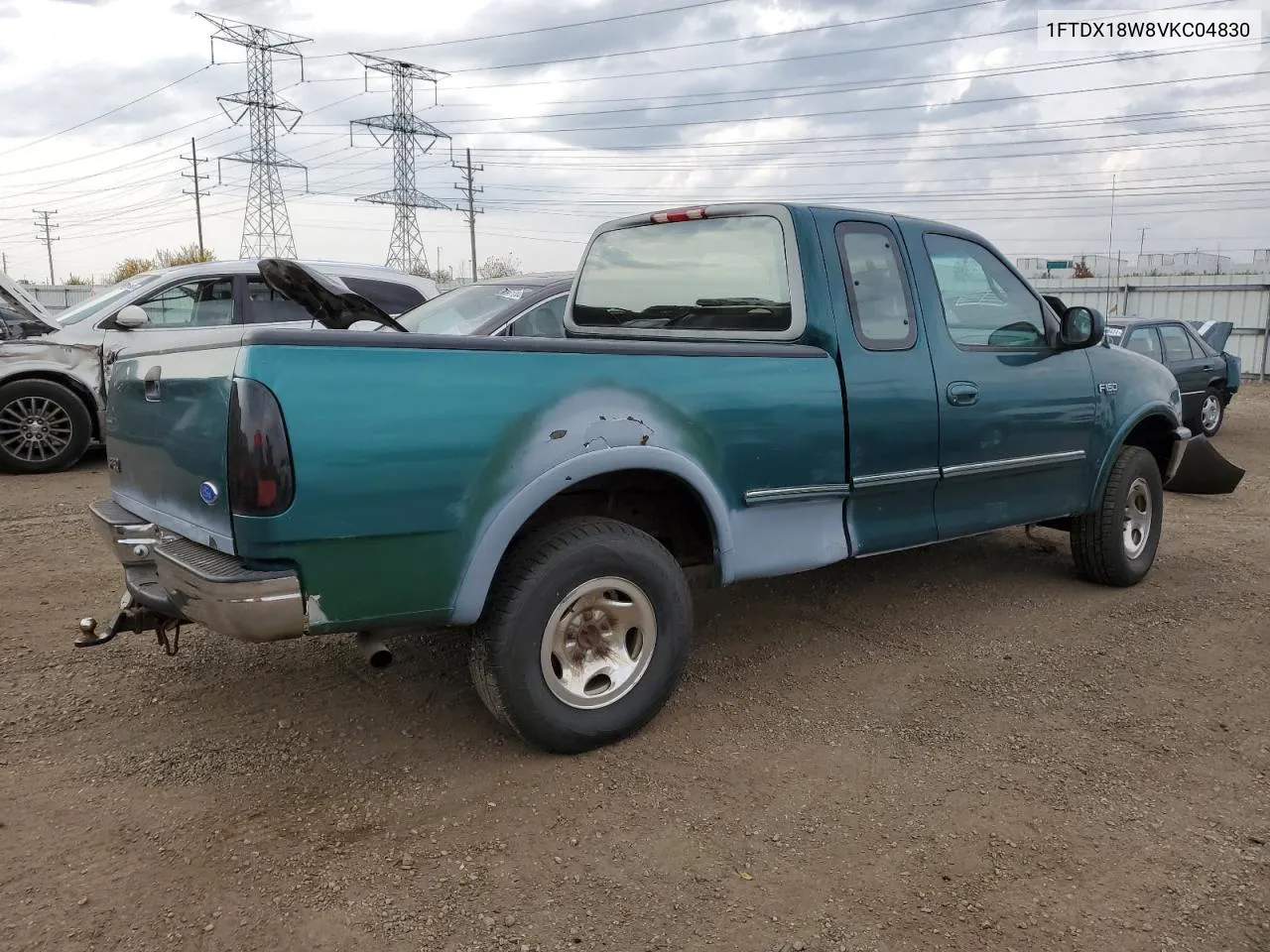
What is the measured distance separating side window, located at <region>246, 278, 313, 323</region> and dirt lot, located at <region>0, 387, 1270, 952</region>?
4.63 m

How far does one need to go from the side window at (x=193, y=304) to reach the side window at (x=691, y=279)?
5277 mm

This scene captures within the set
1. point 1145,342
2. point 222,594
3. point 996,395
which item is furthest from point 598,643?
point 1145,342

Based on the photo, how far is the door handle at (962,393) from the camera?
428cm

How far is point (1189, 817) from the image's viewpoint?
9.96 ft

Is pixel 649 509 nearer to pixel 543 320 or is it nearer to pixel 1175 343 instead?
pixel 543 320

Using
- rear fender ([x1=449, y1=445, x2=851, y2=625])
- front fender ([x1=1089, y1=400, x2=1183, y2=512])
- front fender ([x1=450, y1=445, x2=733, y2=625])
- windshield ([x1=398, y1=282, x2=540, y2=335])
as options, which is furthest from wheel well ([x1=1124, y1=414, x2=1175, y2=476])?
windshield ([x1=398, y1=282, x2=540, y2=335])

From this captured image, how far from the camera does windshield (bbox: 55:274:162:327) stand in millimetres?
8945

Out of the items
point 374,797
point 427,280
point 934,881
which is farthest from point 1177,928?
point 427,280

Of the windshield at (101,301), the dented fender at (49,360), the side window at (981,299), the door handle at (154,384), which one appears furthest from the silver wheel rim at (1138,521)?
the windshield at (101,301)

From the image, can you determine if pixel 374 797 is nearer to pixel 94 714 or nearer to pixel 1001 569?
pixel 94 714

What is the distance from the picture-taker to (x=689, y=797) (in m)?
3.13

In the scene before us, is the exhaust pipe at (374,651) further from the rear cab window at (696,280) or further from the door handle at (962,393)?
the door handle at (962,393)

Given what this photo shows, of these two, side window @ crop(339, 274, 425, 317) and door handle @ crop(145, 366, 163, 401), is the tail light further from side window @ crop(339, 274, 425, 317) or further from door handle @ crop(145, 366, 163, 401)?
side window @ crop(339, 274, 425, 317)

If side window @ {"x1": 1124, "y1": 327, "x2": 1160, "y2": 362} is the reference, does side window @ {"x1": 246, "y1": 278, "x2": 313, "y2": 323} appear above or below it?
above
